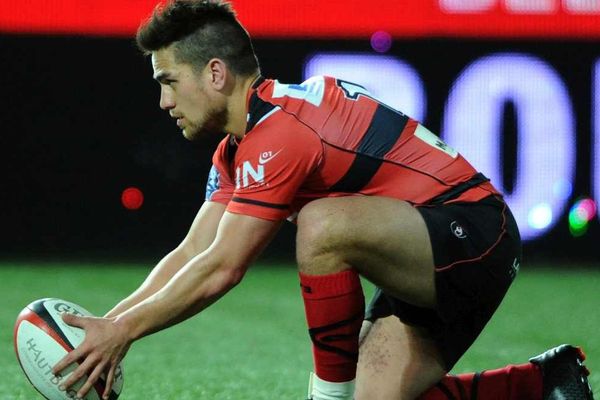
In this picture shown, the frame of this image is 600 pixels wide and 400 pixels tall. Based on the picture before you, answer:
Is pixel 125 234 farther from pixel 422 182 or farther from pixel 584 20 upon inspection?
pixel 422 182

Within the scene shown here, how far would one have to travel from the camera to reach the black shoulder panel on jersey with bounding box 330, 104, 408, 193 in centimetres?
306

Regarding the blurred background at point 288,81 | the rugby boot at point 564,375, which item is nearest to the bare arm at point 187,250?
the rugby boot at point 564,375

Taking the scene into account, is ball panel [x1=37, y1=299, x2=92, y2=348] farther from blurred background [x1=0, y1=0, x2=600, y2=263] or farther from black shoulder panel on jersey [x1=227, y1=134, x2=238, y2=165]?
blurred background [x1=0, y1=0, x2=600, y2=263]

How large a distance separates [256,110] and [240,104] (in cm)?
13

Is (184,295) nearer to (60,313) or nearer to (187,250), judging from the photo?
(60,313)

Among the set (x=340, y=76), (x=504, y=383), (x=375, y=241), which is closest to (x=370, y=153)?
(x=375, y=241)

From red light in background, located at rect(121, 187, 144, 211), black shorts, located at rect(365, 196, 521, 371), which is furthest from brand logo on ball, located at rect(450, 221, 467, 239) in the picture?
red light in background, located at rect(121, 187, 144, 211)

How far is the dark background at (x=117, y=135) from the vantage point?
6.71 meters

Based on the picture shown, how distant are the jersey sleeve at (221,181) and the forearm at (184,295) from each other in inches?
22.5

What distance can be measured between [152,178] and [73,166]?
16.9 inches

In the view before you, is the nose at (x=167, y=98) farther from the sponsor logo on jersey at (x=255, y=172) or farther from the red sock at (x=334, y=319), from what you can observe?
the red sock at (x=334, y=319)

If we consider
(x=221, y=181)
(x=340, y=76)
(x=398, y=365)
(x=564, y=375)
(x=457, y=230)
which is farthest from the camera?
(x=340, y=76)

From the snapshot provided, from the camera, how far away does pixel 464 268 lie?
303 centimetres

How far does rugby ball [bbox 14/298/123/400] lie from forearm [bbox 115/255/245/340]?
0.19 metres
